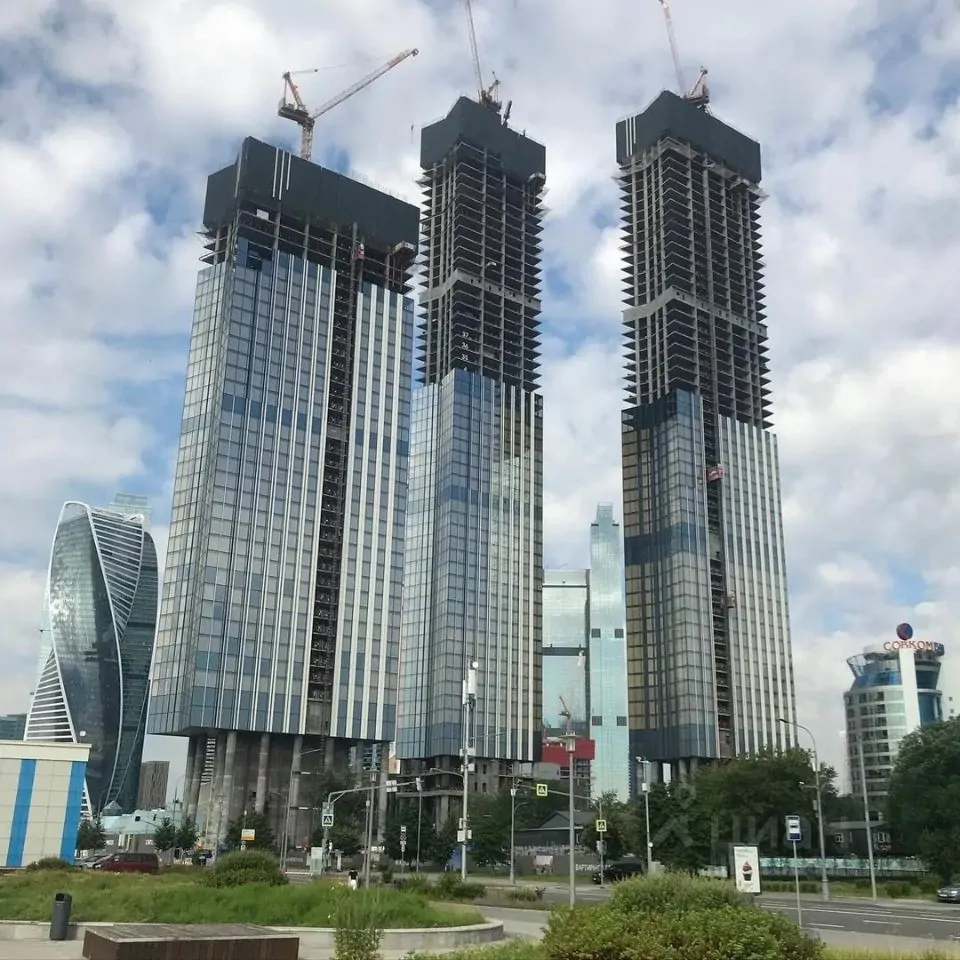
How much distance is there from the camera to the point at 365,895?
2395 centimetres

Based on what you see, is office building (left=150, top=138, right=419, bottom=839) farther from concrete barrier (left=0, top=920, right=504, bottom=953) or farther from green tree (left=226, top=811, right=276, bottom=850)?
concrete barrier (left=0, top=920, right=504, bottom=953)

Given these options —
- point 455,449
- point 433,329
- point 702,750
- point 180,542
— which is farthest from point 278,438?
point 702,750

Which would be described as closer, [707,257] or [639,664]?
[639,664]

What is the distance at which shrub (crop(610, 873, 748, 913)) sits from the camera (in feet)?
67.8

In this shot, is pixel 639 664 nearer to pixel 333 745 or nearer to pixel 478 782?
pixel 478 782

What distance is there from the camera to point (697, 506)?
17850 cm

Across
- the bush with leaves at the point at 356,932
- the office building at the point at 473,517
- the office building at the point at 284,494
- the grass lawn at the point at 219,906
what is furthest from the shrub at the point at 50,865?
the office building at the point at 473,517

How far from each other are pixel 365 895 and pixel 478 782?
149199 millimetres

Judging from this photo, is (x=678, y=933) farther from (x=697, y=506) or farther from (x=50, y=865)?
(x=697, y=506)

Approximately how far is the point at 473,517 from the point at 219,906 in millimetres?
147377

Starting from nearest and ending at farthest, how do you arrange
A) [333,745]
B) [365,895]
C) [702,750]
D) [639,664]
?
[365,895] < [333,745] < [702,750] < [639,664]

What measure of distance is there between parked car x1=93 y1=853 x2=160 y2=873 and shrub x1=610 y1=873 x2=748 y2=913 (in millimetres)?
50170

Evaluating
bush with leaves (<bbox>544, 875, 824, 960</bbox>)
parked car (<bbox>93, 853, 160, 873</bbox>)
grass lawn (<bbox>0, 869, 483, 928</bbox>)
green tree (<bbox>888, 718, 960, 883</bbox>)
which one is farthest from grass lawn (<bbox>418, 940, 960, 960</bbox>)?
green tree (<bbox>888, 718, 960, 883</bbox>)

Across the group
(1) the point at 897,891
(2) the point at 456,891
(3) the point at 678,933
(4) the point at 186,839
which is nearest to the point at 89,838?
(4) the point at 186,839
